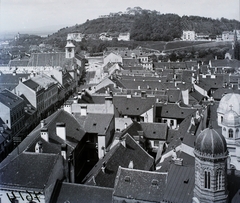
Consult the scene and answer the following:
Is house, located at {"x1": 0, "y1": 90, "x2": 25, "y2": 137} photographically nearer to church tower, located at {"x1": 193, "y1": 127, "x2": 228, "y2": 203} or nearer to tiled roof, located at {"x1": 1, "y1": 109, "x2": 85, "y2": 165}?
tiled roof, located at {"x1": 1, "y1": 109, "x2": 85, "y2": 165}

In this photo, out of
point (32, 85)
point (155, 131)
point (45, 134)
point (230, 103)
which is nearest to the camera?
point (45, 134)

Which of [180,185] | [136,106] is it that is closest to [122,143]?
[180,185]

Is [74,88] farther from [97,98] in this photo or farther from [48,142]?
[48,142]

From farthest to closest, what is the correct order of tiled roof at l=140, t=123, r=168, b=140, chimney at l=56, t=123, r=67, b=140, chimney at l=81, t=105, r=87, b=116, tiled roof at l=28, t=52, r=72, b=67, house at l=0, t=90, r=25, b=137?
tiled roof at l=28, t=52, r=72, b=67 < house at l=0, t=90, r=25, b=137 < tiled roof at l=140, t=123, r=168, b=140 < chimney at l=81, t=105, r=87, b=116 < chimney at l=56, t=123, r=67, b=140

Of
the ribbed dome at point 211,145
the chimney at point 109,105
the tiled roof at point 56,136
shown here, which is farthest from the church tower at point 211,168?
the chimney at point 109,105

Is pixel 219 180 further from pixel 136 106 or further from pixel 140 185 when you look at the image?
pixel 136 106

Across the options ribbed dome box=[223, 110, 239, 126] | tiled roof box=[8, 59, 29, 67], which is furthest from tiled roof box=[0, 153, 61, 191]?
tiled roof box=[8, 59, 29, 67]

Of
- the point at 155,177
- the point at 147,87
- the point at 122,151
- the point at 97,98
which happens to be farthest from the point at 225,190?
the point at 147,87
